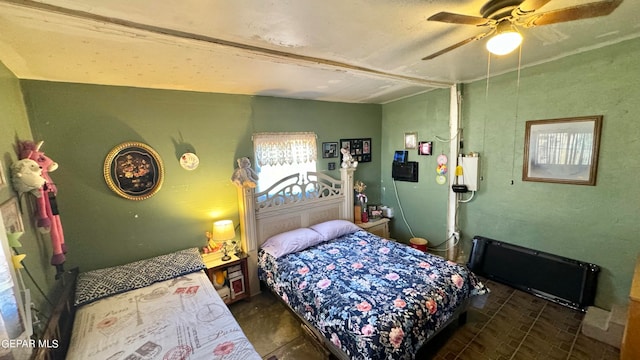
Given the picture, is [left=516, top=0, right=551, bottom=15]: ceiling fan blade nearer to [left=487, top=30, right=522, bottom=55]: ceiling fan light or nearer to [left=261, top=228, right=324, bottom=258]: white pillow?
[left=487, top=30, right=522, bottom=55]: ceiling fan light

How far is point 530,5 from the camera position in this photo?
114cm

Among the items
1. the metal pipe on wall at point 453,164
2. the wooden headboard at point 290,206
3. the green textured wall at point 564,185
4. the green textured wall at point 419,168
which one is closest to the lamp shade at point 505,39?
the green textured wall at point 564,185

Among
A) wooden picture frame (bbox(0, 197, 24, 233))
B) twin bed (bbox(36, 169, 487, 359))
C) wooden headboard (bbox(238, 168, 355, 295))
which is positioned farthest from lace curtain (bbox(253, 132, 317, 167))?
wooden picture frame (bbox(0, 197, 24, 233))

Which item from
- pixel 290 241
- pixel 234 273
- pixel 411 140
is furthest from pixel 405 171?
pixel 234 273

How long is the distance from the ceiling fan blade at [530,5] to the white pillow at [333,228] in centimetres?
257

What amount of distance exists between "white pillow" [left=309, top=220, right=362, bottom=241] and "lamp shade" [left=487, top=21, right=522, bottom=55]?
7.81 ft

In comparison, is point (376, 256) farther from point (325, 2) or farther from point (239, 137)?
point (325, 2)

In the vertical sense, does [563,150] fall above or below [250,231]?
above

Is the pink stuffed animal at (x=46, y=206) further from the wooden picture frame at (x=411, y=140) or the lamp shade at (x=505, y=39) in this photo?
the wooden picture frame at (x=411, y=140)

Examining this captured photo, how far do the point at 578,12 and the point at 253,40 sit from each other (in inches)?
68.2

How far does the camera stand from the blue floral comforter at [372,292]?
1.67 m

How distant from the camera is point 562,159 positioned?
249 cm

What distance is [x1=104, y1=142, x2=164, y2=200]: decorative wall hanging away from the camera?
2.30 meters

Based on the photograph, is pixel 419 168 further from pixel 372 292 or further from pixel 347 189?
pixel 372 292
